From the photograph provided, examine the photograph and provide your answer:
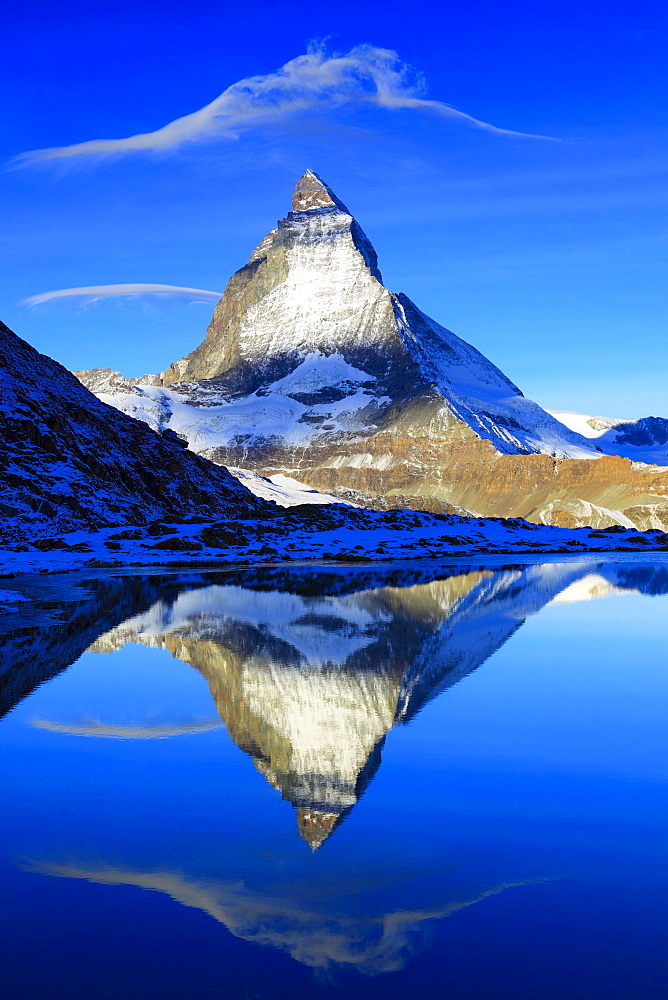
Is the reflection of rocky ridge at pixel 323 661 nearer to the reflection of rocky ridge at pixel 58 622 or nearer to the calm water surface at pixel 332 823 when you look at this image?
the calm water surface at pixel 332 823

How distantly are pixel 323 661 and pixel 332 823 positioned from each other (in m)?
8.75

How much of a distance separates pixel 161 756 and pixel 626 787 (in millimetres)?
5025

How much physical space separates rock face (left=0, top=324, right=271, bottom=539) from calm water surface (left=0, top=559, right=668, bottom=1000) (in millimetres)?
44298

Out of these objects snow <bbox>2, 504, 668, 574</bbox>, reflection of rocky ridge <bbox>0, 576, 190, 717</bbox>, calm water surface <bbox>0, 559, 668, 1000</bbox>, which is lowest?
calm water surface <bbox>0, 559, 668, 1000</bbox>

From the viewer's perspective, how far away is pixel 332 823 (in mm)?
8484

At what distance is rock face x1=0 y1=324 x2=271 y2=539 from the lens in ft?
202

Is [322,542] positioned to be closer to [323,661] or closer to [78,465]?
[78,465]

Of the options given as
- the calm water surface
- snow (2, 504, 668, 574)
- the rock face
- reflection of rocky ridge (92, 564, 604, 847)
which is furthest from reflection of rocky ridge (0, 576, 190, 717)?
the rock face

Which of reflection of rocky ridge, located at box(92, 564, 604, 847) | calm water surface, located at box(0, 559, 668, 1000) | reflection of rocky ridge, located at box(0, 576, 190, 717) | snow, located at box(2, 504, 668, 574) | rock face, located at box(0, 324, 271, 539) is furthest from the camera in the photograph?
rock face, located at box(0, 324, 271, 539)

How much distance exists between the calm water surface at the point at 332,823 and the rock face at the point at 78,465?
44.3m

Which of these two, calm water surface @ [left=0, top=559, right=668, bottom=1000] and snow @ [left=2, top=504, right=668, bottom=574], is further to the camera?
snow @ [left=2, top=504, right=668, bottom=574]

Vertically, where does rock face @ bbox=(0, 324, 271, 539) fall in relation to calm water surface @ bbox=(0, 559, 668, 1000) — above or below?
above

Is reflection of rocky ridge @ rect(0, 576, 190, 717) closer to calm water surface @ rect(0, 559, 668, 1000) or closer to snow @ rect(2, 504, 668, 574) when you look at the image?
calm water surface @ rect(0, 559, 668, 1000)

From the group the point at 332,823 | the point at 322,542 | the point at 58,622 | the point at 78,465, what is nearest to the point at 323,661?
the point at 332,823
